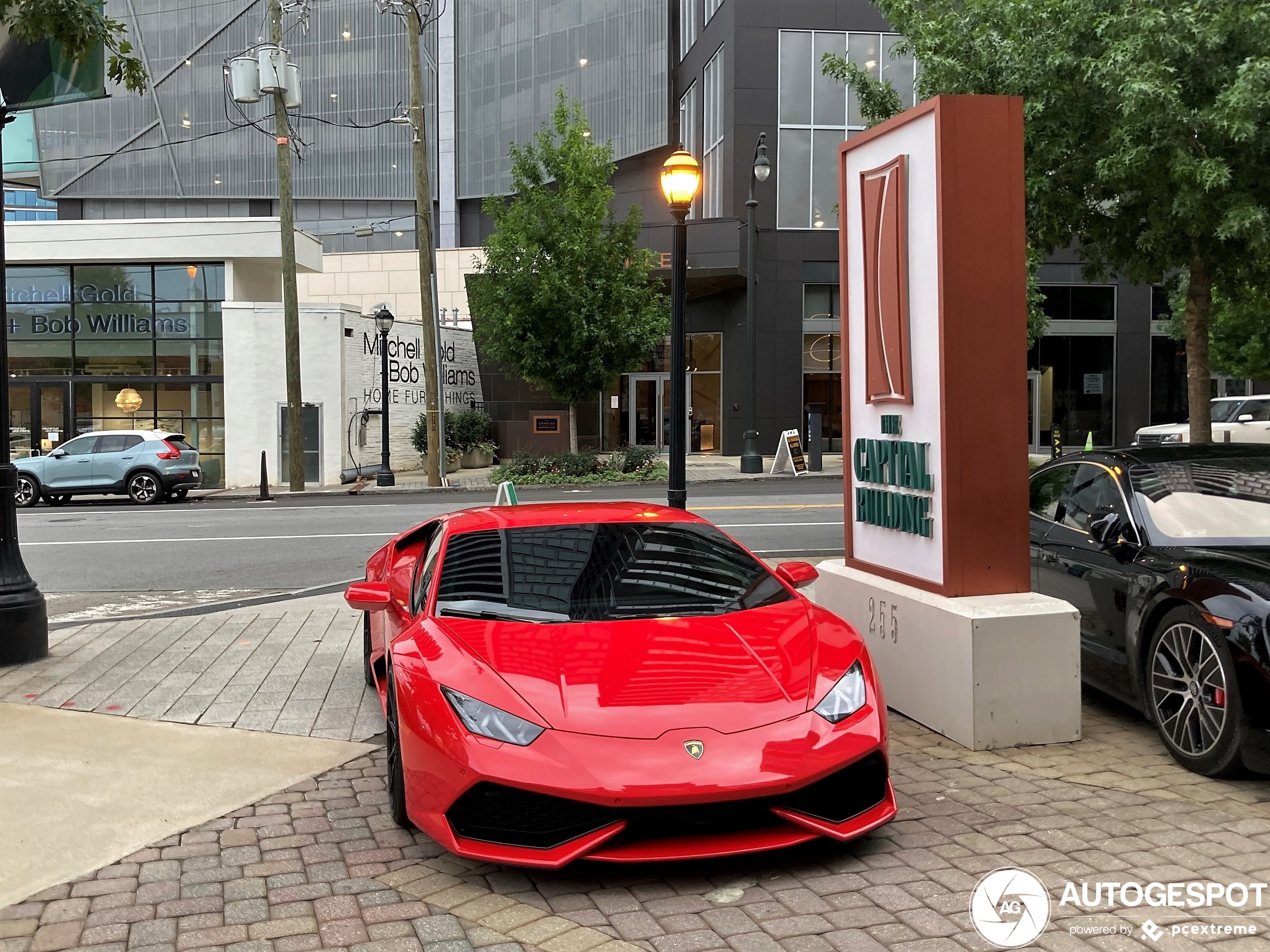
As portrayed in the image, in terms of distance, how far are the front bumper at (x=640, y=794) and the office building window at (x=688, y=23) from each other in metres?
34.8

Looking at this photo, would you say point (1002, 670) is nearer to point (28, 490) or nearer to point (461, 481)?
point (461, 481)

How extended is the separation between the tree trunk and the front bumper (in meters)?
9.92

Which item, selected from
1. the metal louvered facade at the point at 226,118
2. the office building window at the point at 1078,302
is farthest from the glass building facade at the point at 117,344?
the office building window at the point at 1078,302

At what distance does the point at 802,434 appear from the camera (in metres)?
33.1

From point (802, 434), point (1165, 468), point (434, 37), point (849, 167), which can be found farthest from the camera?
point (434, 37)

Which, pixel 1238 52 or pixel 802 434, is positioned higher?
pixel 1238 52

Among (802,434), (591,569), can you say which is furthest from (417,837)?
(802,434)

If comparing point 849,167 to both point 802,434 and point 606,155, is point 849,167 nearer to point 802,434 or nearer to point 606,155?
point 606,155

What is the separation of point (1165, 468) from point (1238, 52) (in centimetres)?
702

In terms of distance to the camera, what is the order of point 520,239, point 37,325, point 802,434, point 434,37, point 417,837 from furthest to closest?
point 434,37 < point 802,434 < point 37,325 < point 520,239 < point 417,837

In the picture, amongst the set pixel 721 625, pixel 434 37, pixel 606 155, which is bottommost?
pixel 721 625

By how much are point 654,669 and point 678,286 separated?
577 cm

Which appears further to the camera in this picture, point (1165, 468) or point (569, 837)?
point (1165, 468)

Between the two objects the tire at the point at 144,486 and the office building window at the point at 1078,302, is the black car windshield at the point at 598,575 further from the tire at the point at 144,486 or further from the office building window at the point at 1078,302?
the office building window at the point at 1078,302
